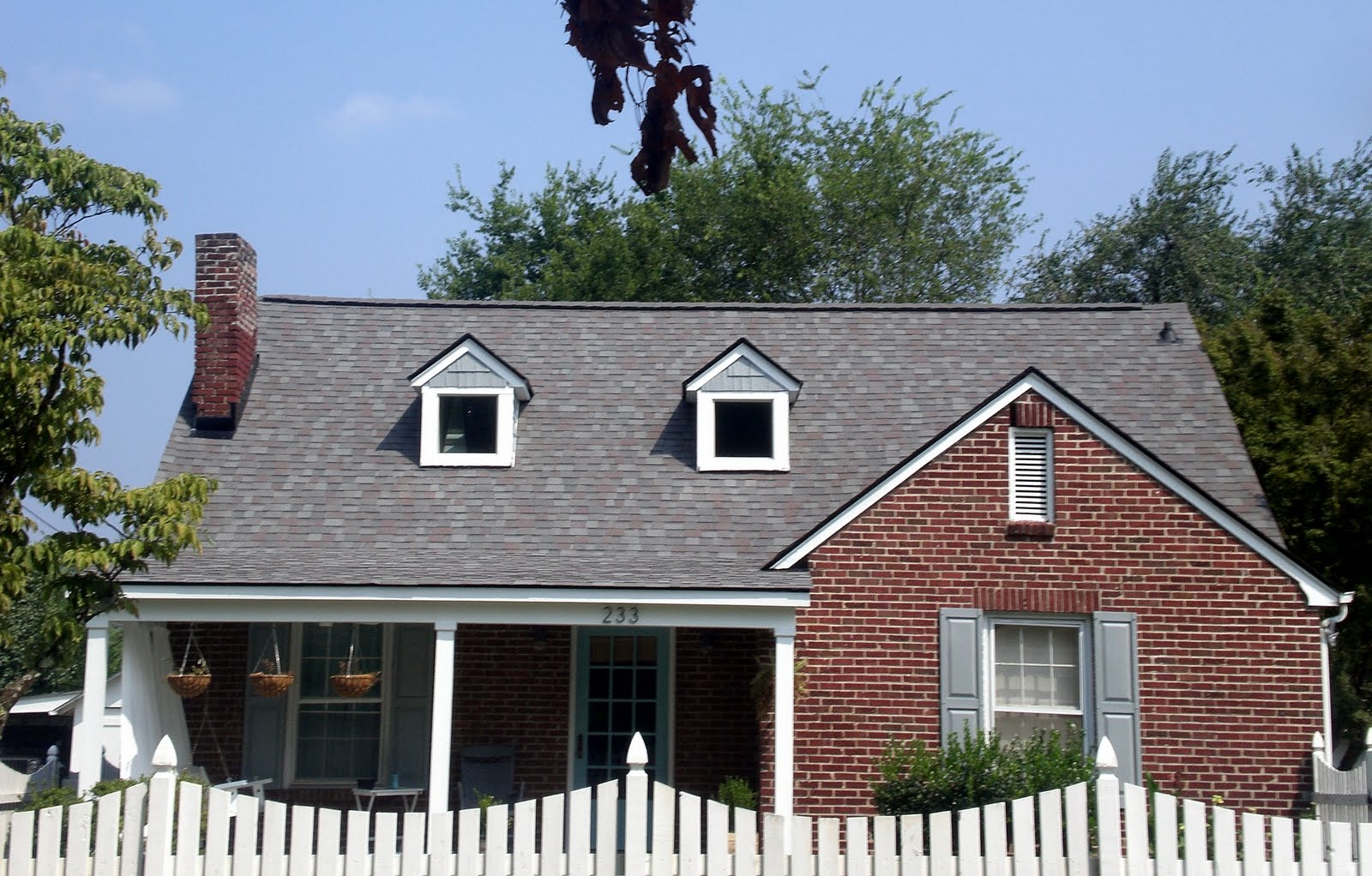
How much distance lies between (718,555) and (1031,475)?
3034mm

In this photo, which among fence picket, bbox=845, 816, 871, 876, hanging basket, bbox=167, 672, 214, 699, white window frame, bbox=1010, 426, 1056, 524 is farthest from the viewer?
white window frame, bbox=1010, 426, 1056, 524

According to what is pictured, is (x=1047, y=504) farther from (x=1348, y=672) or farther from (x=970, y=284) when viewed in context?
(x=970, y=284)

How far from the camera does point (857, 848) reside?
7.09 metres

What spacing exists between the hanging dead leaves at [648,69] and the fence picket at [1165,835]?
16.2ft

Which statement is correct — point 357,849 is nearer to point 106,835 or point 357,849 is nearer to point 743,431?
point 106,835

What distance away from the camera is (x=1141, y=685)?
44.7 feet

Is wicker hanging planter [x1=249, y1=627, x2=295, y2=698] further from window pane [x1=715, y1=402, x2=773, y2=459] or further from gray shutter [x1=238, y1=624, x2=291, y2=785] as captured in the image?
window pane [x1=715, y1=402, x2=773, y2=459]

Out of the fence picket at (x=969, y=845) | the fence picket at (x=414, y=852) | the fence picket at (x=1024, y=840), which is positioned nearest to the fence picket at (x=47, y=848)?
the fence picket at (x=414, y=852)

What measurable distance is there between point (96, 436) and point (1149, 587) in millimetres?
9183

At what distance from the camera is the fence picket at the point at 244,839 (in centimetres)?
720

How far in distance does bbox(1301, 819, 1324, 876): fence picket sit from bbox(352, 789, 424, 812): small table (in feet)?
28.0

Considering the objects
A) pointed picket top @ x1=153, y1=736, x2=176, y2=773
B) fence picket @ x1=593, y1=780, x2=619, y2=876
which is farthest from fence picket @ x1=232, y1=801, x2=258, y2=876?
fence picket @ x1=593, y1=780, x2=619, y2=876

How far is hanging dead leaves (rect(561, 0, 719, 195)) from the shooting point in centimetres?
329

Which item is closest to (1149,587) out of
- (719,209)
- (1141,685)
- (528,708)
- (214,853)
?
(1141,685)
